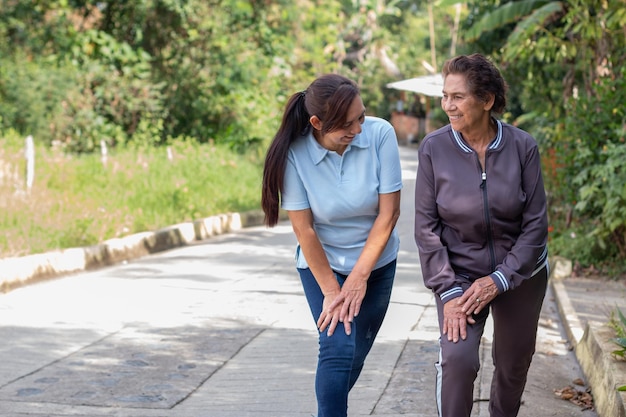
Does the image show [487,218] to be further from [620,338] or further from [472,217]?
[620,338]

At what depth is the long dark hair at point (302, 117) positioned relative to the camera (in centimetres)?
400

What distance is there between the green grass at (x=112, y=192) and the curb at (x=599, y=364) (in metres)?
5.64

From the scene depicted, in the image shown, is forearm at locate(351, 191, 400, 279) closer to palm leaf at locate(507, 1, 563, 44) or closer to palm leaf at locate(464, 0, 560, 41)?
palm leaf at locate(507, 1, 563, 44)

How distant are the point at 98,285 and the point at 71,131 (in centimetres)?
1181

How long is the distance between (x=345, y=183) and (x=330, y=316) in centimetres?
53

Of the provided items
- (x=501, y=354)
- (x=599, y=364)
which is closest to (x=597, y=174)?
(x=599, y=364)

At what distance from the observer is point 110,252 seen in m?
12.3

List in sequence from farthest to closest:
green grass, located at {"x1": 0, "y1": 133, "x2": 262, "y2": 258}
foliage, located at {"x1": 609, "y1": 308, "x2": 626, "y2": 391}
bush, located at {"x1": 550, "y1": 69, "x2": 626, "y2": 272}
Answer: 1. green grass, located at {"x1": 0, "y1": 133, "x2": 262, "y2": 258}
2. bush, located at {"x1": 550, "y1": 69, "x2": 626, "y2": 272}
3. foliage, located at {"x1": 609, "y1": 308, "x2": 626, "y2": 391}

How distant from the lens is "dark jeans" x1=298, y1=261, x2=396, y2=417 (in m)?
4.11

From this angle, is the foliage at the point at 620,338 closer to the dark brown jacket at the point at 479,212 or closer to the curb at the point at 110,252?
the dark brown jacket at the point at 479,212

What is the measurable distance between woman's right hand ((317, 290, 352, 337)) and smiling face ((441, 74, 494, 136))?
32.7 inches

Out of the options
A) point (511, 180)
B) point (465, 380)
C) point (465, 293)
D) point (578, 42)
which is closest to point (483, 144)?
point (511, 180)

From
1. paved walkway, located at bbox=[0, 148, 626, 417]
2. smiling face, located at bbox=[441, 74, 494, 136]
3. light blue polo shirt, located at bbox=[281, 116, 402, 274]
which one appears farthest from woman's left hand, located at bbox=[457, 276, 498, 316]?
paved walkway, located at bbox=[0, 148, 626, 417]

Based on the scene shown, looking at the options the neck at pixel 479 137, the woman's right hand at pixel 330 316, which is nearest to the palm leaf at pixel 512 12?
the neck at pixel 479 137
